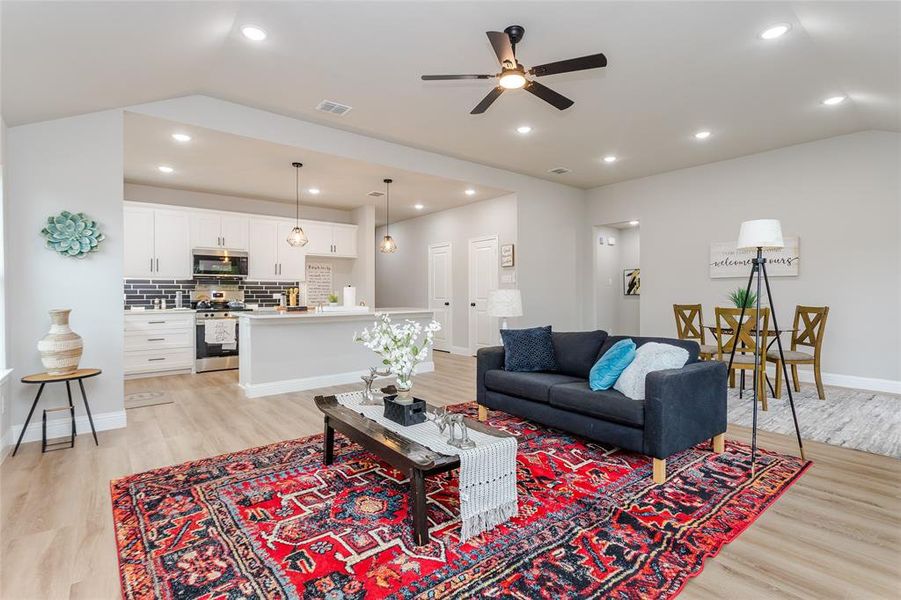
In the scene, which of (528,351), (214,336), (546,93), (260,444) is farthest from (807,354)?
(214,336)

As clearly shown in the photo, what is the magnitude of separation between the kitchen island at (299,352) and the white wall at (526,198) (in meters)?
2.02

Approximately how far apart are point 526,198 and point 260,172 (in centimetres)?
400

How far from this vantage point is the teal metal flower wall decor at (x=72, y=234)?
11.3 ft

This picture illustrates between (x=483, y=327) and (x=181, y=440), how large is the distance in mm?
5344

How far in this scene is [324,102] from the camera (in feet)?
13.8

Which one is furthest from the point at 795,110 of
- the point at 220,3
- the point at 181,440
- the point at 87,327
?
the point at 87,327

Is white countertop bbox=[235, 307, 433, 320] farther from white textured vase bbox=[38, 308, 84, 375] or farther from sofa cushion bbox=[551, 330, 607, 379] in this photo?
sofa cushion bbox=[551, 330, 607, 379]

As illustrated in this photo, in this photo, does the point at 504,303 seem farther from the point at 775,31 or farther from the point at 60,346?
the point at 60,346

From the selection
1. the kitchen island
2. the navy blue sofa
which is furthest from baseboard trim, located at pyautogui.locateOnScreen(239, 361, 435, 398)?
the navy blue sofa

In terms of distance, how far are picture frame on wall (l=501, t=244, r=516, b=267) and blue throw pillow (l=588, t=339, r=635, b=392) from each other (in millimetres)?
4056

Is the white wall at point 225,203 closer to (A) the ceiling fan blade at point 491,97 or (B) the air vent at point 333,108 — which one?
(B) the air vent at point 333,108

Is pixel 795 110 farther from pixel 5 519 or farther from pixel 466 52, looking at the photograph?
pixel 5 519

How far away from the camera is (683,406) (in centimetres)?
280

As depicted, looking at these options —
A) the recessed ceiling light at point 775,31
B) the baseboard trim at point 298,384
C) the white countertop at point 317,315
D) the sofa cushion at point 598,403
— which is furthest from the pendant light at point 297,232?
the recessed ceiling light at point 775,31
